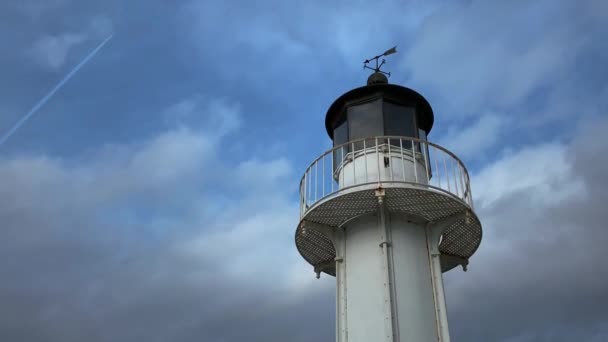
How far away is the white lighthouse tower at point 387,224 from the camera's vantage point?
13.9 meters

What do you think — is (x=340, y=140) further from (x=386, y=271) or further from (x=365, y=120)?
(x=386, y=271)

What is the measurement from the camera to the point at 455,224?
15.3m

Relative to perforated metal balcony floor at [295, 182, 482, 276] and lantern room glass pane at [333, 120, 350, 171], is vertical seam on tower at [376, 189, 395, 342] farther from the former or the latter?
lantern room glass pane at [333, 120, 350, 171]

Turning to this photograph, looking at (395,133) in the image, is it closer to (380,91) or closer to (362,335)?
(380,91)

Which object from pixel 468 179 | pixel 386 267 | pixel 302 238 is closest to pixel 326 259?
pixel 302 238

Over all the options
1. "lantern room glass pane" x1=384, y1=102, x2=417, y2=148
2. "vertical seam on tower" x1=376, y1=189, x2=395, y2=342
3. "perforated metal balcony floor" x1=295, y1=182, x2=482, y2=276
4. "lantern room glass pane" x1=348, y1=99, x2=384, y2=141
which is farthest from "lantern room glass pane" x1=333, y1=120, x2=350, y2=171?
"vertical seam on tower" x1=376, y1=189, x2=395, y2=342

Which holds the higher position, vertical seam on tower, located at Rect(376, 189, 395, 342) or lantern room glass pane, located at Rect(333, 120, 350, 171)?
lantern room glass pane, located at Rect(333, 120, 350, 171)

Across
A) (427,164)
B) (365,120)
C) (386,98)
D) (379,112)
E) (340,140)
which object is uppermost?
(386,98)

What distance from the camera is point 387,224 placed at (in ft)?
48.4

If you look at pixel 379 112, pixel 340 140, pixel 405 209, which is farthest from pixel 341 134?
pixel 405 209

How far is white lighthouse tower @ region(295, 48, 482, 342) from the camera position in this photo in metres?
13.9

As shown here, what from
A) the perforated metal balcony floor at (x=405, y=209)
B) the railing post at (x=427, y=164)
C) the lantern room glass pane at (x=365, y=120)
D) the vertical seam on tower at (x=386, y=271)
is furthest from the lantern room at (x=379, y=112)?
the vertical seam on tower at (x=386, y=271)

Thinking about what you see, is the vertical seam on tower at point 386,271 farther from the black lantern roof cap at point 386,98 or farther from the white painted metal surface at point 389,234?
the black lantern roof cap at point 386,98

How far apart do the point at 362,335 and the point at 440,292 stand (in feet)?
6.98
